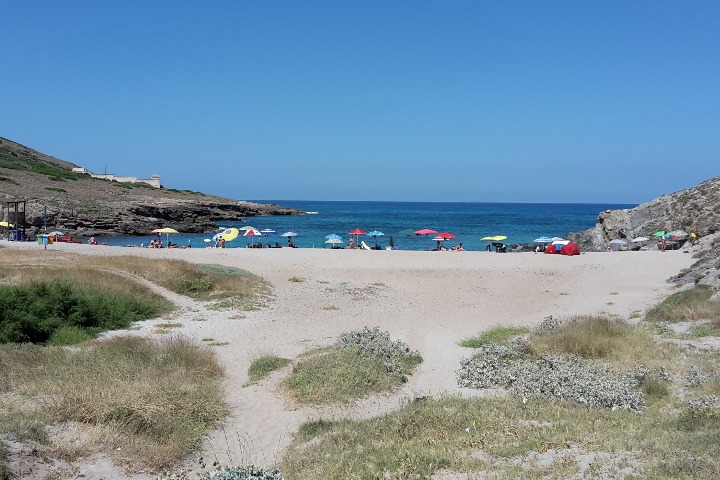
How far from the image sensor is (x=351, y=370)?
1103 cm

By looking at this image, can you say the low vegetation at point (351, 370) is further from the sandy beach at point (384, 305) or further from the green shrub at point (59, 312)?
the green shrub at point (59, 312)

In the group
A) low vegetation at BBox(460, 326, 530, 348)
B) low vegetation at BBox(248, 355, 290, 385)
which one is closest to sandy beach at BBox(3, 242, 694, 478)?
low vegetation at BBox(248, 355, 290, 385)

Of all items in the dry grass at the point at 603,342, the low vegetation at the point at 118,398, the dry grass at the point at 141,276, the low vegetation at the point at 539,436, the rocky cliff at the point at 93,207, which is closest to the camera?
the low vegetation at the point at 539,436

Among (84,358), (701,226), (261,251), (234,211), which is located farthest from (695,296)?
(234,211)

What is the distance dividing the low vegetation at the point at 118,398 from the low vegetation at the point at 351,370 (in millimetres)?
1493

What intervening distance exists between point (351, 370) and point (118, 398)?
431 cm

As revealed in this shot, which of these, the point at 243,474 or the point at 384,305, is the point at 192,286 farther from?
the point at 243,474

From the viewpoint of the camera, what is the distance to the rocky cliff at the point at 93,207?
62125 millimetres

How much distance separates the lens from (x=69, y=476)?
641 cm

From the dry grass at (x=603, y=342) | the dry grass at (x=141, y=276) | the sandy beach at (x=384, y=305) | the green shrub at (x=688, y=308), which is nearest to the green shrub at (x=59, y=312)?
the sandy beach at (x=384, y=305)

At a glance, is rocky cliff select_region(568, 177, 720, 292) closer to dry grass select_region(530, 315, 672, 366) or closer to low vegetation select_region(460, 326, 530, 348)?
low vegetation select_region(460, 326, 530, 348)

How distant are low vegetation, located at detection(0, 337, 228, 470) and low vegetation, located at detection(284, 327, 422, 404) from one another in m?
1.49

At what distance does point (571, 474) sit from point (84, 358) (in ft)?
28.2

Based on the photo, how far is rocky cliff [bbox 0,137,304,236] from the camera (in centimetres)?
6212
